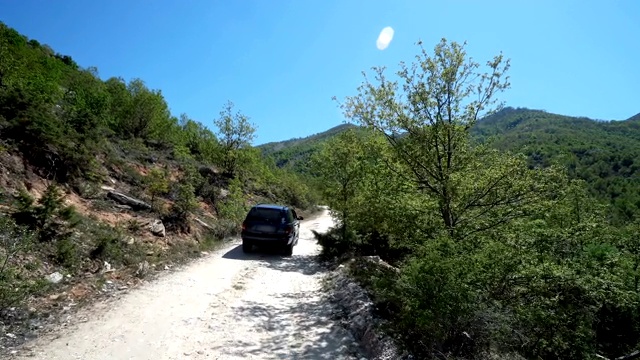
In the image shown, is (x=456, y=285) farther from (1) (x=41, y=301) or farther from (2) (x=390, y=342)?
(1) (x=41, y=301)

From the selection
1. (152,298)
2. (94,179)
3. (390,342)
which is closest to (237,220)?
(94,179)

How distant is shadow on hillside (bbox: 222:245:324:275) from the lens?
12438 mm

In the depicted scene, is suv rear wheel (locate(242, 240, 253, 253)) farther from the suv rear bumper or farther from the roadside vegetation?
the roadside vegetation

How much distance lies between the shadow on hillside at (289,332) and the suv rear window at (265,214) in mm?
5697

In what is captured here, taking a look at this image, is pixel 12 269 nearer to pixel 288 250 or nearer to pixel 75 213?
pixel 75 213

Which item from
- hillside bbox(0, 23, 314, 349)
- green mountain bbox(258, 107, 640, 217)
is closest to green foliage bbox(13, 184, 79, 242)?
hillside bbox(0, 23, 314, 349)

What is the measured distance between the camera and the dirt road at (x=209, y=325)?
5.19m

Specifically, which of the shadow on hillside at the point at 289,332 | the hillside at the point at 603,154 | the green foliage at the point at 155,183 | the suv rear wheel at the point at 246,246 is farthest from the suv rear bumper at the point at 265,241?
the hillside at the point at 603,154

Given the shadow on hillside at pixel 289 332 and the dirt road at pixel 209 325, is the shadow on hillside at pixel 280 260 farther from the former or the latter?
the shadow on hillside at pixel 289 332

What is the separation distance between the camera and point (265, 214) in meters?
14.3

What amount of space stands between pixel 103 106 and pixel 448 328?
29122mm

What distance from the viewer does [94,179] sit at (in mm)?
12945

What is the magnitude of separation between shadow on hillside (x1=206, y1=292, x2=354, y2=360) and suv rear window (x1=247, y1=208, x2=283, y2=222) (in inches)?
224

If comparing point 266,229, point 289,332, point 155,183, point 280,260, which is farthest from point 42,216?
point 280,260
